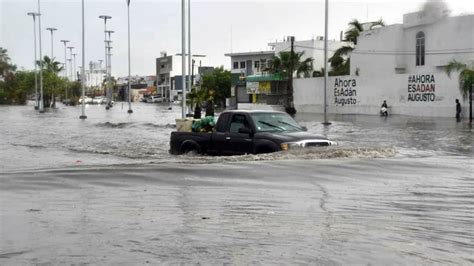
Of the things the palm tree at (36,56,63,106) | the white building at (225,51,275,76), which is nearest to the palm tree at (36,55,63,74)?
the palm tree at (36,56,63,106)

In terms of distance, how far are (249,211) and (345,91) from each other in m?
46.7

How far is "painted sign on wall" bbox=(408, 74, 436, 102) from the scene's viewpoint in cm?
4309

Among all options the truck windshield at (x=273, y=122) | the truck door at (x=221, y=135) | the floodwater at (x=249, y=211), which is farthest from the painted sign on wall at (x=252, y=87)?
the floodwater at (x=249, y=211)

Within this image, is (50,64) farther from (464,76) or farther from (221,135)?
(221,135)

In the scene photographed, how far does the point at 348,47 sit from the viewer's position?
196ft

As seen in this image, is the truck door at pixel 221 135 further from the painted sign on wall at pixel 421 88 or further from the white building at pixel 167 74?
the white building at pixel 167 74

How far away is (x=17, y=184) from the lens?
9805mm

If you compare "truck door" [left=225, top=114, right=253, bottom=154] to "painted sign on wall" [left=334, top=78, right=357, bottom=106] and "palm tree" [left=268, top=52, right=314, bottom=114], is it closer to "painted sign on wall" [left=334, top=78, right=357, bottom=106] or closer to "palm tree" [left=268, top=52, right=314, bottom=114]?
"painted sign on wall" [left=334, top=78, right=357, bottom=106]

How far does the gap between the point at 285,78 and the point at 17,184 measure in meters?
53.4

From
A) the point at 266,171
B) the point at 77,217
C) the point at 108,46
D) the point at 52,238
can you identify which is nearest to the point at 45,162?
the point at 266,171

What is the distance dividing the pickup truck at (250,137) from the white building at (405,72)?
98.8 ft

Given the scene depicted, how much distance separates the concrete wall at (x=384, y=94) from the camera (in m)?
42.0

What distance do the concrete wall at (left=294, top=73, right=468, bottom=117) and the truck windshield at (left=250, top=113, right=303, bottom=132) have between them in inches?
1166

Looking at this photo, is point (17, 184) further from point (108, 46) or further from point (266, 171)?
point (108, 46)
